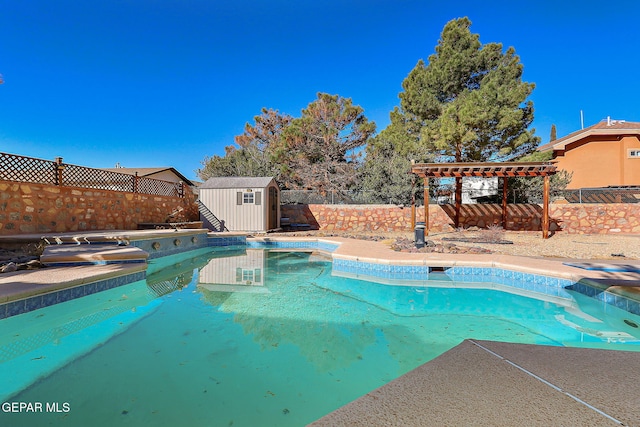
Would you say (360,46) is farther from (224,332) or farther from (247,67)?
(224,332)

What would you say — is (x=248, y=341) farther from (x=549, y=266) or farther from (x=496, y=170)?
(x=496, y=170)

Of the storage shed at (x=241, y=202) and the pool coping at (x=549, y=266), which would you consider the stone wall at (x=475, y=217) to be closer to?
the storage shed at (x=241, y=202)

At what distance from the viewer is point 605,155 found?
1825 cm

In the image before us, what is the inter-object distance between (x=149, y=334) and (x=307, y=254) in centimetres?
631

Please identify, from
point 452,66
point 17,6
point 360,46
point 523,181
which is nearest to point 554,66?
point 452,66

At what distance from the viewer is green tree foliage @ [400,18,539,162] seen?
42.9 feet

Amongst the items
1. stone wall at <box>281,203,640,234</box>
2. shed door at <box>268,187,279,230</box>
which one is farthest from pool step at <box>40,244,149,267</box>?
stone wall at <box>281,203,640,234</box>

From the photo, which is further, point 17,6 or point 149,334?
point 17,6

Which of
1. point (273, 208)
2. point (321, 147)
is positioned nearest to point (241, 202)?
point (273, 208)

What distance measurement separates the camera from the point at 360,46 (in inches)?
630

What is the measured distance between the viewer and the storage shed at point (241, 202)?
44.3ft

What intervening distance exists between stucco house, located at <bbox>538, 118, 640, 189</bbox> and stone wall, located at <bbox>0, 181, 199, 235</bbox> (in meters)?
23.3

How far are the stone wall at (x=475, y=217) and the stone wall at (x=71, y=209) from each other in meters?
6.61

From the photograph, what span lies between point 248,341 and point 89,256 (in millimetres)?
4066
